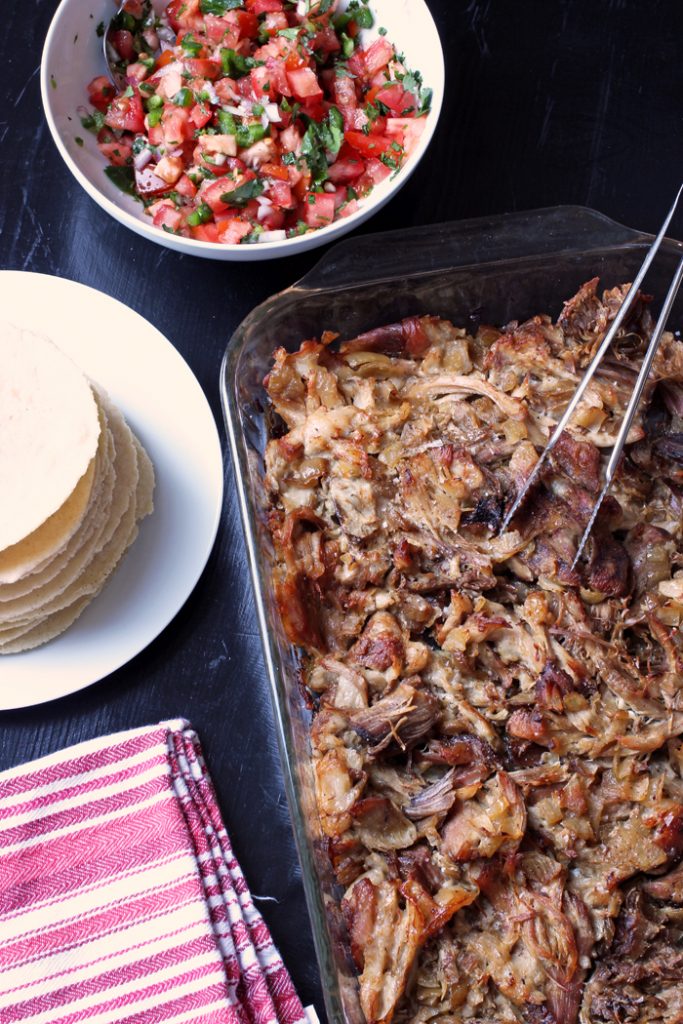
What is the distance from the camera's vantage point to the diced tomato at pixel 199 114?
3594 mm

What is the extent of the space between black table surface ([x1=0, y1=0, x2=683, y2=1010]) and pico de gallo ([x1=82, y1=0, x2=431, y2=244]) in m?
0.27

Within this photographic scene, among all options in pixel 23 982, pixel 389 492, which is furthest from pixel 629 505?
pixel 23 982

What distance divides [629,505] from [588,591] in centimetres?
32

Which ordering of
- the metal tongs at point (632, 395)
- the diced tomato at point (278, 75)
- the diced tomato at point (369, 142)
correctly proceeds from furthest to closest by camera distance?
the diced tomato at point (369, 142)
the diced tomato at point (278, 75)
the metal tongs at point (632, 395)

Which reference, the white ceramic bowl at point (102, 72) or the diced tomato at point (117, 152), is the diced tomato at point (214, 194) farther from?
the diced tomato at point (117, 152)

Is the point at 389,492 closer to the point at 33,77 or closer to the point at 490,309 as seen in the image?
the point at 490,309

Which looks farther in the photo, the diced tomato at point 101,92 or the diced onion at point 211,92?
the diced tomato at point 101,92

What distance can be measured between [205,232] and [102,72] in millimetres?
694

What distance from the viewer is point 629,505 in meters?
3.25

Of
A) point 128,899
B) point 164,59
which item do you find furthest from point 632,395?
point 128,899

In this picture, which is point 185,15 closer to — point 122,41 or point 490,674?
point 122,41

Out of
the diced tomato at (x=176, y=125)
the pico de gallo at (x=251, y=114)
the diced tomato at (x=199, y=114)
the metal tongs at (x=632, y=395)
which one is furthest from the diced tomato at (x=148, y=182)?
the metal tongs at (x=632, y=395)

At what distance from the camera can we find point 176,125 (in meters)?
3.59

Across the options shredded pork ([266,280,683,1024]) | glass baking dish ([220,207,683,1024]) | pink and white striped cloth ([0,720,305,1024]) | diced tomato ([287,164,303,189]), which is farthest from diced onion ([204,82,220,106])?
pink and white striped cloth ([0,720,305,1024])
